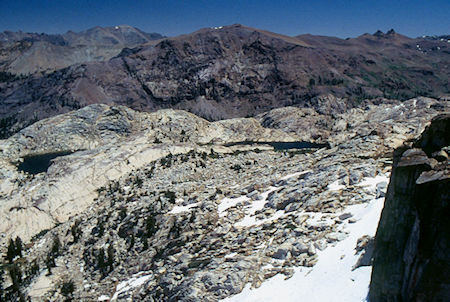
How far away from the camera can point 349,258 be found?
56.8 ft

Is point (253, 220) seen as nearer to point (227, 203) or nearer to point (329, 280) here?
point (227, 203)

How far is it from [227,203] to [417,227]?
23.5 m

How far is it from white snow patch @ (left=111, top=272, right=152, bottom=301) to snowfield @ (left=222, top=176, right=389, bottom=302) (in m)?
9.25

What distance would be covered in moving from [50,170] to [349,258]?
59461 mm

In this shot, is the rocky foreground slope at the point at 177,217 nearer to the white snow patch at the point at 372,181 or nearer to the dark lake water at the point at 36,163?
the white snow patch at the point at 372,181

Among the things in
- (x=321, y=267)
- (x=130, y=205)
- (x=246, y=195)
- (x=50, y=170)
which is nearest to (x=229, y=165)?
(x=130, y=205)

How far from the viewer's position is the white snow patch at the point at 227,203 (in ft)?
106

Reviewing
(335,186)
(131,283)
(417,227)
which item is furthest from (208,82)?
(417,227)

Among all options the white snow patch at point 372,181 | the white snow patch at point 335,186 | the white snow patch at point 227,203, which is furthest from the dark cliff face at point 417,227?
the white snow patch at point 227,203

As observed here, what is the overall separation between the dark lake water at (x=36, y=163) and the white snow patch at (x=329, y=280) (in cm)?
7136

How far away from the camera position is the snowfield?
49.8 ft

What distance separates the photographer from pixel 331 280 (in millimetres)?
16422

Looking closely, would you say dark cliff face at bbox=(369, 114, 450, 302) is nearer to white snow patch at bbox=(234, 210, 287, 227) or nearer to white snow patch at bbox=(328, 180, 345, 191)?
white snow patch at bbox=(234, 210, 287, 227)

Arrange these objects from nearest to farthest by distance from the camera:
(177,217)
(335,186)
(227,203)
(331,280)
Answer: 1. (331,280)
2. (335,186)
3. (227,203)
4. (177,217)
